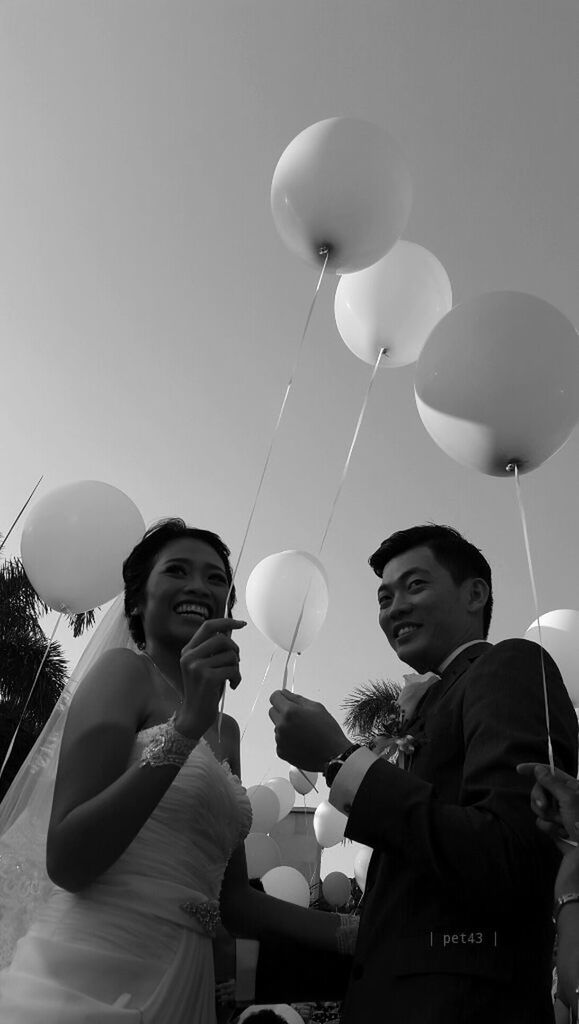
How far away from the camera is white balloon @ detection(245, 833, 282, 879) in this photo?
11.4 meters

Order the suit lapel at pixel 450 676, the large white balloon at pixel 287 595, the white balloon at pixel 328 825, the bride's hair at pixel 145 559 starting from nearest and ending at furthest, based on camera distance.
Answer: the suit lapel at pixel 450 676 → the bride's hair at pixel 145 559 → the large white balloon at pixel 287 595 → the white balloon at pixel 328 825

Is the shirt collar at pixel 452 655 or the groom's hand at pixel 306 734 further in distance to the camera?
the shirt collar at pixel 452 655

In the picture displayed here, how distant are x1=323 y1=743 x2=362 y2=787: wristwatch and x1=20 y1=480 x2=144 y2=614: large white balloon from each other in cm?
352

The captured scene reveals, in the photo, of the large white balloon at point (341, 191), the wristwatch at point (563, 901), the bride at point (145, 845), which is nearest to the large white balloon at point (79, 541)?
the large white balloon at point (341, 191)

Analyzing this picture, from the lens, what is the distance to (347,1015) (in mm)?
2471

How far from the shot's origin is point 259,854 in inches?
453

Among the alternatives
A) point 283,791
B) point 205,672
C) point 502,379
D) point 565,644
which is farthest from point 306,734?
point 283,791

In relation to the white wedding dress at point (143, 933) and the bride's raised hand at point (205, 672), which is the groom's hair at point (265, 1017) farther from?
the bride's raised hand at point (205, 672)

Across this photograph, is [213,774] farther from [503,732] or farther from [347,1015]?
[503,732]

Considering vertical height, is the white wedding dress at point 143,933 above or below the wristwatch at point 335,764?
below

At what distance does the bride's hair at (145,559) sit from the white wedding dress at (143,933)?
0.68 m

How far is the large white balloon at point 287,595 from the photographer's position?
22.3ft

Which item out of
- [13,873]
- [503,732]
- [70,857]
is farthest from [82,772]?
[503,732]

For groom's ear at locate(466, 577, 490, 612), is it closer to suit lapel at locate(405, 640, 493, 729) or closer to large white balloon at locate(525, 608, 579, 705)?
suit lapel at locate(405, 640, 493, 729)
